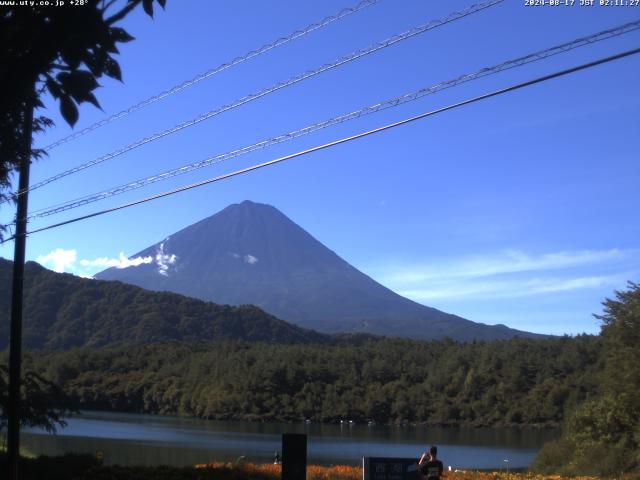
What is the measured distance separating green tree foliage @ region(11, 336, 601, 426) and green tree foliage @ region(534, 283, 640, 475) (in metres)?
46.7

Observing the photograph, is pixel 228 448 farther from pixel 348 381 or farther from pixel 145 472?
pixel 348 381

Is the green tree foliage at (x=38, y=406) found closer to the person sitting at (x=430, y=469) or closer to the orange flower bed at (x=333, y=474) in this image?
the orange flower bed at (x=333, y=474)

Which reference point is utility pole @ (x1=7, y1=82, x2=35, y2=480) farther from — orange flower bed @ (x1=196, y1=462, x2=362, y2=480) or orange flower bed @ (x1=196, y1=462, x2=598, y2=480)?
orange flower bed @ (x1=196, y1=462, x2=362, y2=480)

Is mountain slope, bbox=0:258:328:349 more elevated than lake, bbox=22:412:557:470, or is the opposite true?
mountain slope, bbox=0:258:328:349

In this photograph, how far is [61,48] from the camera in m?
3.93

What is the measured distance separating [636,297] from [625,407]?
4337 mm

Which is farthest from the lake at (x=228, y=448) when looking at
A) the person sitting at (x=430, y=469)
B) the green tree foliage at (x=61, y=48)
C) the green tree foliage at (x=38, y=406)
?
the green tree foliage at (x=61, y=48)

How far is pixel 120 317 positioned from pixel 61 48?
146 m

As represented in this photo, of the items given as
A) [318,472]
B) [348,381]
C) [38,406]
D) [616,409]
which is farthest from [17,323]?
[348,381]

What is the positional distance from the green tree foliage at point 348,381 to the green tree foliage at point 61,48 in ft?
259

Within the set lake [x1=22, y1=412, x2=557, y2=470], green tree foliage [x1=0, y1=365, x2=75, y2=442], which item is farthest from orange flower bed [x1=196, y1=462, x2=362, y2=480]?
lake [x1=22, y1=412, x2=557, y2=470]

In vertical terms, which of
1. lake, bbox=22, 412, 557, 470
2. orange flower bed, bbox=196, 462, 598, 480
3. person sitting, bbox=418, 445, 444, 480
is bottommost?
lake, bbox=22, 412, 557, 470

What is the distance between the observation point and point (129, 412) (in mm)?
93938

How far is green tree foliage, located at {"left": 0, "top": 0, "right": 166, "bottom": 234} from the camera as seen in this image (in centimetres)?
384
